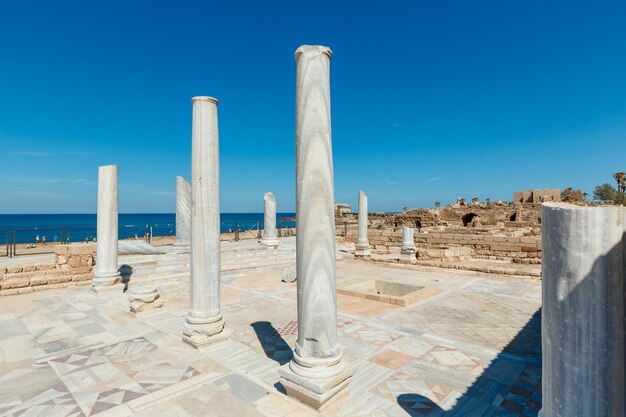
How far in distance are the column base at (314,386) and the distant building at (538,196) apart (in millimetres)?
48738

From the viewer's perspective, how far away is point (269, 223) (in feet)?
60.1

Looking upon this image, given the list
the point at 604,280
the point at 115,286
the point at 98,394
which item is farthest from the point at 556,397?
the point at 115,286

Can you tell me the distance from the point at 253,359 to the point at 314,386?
5.63ft

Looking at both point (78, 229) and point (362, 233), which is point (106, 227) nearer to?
point (78, 229)

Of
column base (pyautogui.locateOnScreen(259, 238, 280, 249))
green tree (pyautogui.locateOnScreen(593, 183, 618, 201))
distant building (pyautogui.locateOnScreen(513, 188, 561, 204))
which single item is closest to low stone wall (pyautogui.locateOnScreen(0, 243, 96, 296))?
column base (pyautogui.locateOnScreen(259, 238, 280, 249))

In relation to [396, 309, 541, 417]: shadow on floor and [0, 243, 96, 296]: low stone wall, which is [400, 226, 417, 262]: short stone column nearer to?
[396, 309, 541, 417]: shadow on floor

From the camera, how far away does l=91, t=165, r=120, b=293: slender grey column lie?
30.3 feet

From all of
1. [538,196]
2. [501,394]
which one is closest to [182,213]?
[501,394]

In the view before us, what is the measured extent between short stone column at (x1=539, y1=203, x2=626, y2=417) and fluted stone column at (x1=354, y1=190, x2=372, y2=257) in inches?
583

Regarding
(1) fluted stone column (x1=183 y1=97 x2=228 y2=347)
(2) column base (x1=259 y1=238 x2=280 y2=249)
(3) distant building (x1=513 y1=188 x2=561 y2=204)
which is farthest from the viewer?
(3) distant building (x1=513 y1=188 x2=561 y2=204)

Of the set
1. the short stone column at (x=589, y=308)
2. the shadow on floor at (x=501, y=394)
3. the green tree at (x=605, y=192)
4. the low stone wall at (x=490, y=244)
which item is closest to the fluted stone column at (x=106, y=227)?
the shadow on floor at (x=501, y=394)

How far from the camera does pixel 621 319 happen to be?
2125mm

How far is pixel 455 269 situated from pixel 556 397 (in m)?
11.8

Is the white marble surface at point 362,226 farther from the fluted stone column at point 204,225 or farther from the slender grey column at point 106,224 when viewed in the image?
the fluted stone column at point 204,225
